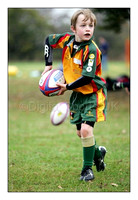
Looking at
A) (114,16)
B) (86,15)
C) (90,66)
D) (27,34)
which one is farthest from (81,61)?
(27,34)

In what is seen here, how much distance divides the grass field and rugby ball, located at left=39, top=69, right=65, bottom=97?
1.03 m

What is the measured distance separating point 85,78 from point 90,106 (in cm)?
38

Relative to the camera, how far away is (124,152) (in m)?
5.16

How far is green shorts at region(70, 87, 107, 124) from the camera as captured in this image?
390 centimetres

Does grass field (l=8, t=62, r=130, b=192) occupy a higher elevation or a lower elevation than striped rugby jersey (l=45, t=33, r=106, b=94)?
lower

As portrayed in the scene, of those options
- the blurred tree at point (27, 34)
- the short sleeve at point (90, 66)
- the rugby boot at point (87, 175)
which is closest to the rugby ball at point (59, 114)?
the rugby boot at point (87, 175)

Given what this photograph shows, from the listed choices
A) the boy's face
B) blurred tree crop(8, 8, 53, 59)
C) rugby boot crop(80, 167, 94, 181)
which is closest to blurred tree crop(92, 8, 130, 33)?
the boy's face

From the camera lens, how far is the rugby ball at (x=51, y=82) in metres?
3.96

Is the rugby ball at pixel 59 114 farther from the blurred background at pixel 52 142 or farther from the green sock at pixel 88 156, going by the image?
the green sock at pixel 88 156

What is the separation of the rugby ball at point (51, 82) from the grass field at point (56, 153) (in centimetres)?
103

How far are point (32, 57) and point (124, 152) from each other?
18.1m

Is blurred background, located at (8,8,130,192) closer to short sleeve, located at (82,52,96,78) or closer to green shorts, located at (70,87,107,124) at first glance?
green shorts, located at (70,87,107,124)

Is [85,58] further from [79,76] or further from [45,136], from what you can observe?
[45,136]

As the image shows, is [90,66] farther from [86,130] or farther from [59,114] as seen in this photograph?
[59,114]
